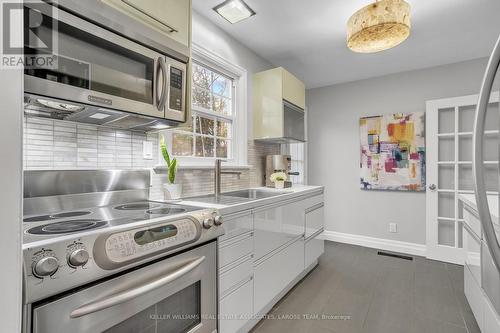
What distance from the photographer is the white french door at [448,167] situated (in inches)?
113

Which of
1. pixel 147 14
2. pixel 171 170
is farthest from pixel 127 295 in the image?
pixel 147 14

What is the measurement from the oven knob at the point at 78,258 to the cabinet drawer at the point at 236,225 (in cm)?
68

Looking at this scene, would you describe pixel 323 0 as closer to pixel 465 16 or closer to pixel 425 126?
pixel 465 16

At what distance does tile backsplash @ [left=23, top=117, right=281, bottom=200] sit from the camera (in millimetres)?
1192

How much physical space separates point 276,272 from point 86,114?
163 centimetres

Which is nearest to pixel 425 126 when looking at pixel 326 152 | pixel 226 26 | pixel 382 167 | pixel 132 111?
pixel 382 167

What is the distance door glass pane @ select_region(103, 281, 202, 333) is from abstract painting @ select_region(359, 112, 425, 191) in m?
3.09

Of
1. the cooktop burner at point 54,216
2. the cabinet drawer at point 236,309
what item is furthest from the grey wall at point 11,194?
the cabinet drawer at point 236,309

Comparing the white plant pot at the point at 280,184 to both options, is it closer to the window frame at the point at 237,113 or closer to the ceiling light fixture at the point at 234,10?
the window frame at the point at 237,113

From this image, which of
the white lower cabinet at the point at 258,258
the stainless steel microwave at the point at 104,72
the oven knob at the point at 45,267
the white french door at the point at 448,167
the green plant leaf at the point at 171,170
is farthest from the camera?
the white french door at the point at 448,167

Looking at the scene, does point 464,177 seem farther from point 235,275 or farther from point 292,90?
point 235,275

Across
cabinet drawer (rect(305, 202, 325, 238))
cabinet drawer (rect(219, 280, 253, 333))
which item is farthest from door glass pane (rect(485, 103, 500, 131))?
cabinet drawer (rect(219, 280, 253, 333))

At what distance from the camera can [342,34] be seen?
95.0 inches

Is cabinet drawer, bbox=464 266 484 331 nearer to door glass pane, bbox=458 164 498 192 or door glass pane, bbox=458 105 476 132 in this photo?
door glass pane, bbox=458 164 498 192
